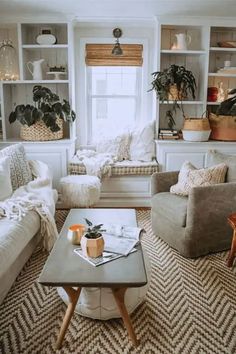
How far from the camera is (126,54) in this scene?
427cm

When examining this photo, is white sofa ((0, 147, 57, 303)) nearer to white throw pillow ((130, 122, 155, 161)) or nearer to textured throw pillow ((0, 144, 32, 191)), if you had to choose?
textured throw pillow ((0, 144, 32, 191))

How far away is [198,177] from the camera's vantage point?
2959 mm

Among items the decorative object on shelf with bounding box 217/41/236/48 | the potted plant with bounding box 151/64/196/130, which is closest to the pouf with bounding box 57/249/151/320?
the potted plant with bounding box 151/64/196/130

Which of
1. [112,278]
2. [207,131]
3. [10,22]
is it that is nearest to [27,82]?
[10,22]

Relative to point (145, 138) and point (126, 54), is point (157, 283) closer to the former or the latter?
point (145, 138)

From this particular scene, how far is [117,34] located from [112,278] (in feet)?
11.2

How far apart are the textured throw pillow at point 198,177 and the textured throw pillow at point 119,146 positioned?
1.26 meters

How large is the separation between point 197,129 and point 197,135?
7 centimetres

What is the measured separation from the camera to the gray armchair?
2.67 metres

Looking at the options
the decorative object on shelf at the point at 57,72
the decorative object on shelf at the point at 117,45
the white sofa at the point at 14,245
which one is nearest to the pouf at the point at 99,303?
the white sofa at the point at 14,245

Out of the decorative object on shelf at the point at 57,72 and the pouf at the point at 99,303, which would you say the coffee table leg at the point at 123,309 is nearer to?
the pouf at the point at 99,303

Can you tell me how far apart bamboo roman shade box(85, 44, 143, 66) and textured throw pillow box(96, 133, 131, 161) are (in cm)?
93

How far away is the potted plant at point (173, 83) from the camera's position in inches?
154

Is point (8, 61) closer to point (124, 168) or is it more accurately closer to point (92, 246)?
point (124, 168)
